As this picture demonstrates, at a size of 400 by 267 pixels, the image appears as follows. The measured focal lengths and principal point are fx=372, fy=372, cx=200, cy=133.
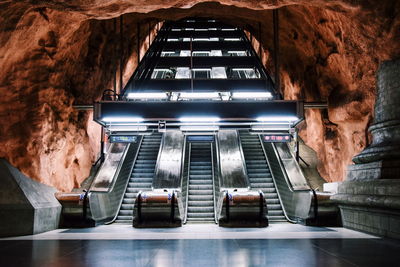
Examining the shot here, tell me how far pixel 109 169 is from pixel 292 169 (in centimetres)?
648

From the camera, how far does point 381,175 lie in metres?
6.89

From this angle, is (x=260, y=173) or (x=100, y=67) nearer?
(x=260, y=173)

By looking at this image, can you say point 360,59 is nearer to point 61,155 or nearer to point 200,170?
point 200,170

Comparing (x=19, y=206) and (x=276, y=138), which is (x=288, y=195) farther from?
(x=19, y=206)

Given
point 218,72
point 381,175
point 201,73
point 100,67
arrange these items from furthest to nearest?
point 201,73, point 218,72, point 100,67, point 381,175

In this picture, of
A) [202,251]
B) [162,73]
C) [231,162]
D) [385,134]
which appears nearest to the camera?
[202,251]

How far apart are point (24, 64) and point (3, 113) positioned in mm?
1368

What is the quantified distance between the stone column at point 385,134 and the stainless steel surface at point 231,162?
4.79 metres

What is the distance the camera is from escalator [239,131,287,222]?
37.1 ft

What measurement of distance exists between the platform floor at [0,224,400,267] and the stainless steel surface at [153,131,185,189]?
5.33 m

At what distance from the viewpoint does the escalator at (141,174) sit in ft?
37.2

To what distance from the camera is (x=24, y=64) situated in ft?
31.4

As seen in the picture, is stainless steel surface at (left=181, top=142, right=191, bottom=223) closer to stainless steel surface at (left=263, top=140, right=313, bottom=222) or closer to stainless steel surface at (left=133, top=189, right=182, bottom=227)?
stainless steel surface at (left=133, top=189, right=182, bottom=227)

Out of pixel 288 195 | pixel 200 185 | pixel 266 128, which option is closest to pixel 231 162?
pixel 200 185
